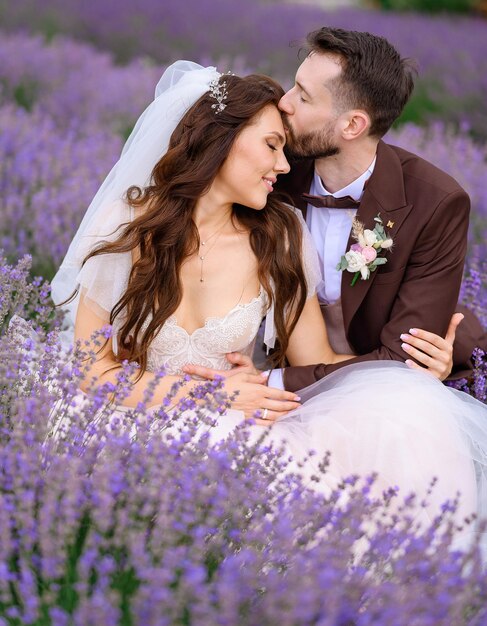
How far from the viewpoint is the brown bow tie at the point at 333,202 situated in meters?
2.93

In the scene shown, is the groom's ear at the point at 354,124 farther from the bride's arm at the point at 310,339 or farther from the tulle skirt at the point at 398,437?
the tulle skirt at the point at 398,437

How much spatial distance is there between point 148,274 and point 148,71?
15.2ft

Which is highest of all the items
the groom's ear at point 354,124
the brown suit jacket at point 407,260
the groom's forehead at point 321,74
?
the groom's forehead at point 321,74

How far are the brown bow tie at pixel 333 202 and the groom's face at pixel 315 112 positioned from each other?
0.15m

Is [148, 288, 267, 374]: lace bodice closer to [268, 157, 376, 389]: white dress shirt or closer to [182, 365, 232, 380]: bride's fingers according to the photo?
[182, 365, 232, 380]: bride's fingers

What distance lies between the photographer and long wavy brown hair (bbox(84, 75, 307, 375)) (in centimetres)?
267

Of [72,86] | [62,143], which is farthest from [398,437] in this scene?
[72,86]

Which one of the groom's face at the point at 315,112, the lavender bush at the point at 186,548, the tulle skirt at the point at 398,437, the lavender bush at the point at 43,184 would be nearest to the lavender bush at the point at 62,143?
the lavender bush at the point at 43,184

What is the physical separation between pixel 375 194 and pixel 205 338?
0.74 metres

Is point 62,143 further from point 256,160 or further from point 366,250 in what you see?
point 366,250

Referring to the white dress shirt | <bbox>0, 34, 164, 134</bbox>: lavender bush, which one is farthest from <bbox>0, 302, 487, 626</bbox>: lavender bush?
<bbox>0, 34, 164, 134</bbox>: lavender bush

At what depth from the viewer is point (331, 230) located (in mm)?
3000

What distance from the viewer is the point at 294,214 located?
114 inches

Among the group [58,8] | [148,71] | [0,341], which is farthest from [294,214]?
[58,8]
